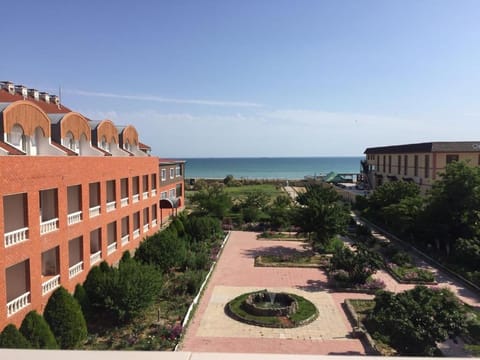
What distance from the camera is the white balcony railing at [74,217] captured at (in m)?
16.0

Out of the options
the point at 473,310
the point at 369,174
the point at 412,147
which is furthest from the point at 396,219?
the point at 369,174

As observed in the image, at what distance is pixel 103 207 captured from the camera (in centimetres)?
1894

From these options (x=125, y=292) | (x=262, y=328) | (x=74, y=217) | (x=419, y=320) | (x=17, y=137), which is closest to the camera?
(x=419, y=320)

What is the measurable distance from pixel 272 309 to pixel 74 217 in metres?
9.19

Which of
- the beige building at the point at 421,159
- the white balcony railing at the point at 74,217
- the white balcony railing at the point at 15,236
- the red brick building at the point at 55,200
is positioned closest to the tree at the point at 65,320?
the red brick building at the point at 55,200

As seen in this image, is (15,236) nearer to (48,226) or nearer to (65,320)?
(48,226)

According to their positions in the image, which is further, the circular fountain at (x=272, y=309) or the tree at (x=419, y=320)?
the circular fountain at (x=272, y=309)

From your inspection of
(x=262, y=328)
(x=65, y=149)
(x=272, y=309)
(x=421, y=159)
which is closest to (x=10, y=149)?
(x=65, y=149)

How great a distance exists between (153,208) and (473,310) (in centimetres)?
1969

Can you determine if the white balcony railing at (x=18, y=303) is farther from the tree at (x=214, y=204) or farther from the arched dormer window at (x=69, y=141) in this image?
the tree at (x=214, y=204)

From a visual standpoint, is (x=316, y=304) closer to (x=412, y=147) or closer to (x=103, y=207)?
(x=103, y=207)

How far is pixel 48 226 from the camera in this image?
14414 mm

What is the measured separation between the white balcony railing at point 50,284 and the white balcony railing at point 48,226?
182 centimetres

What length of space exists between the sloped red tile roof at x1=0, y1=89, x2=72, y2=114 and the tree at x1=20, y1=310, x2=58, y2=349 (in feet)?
40.5
